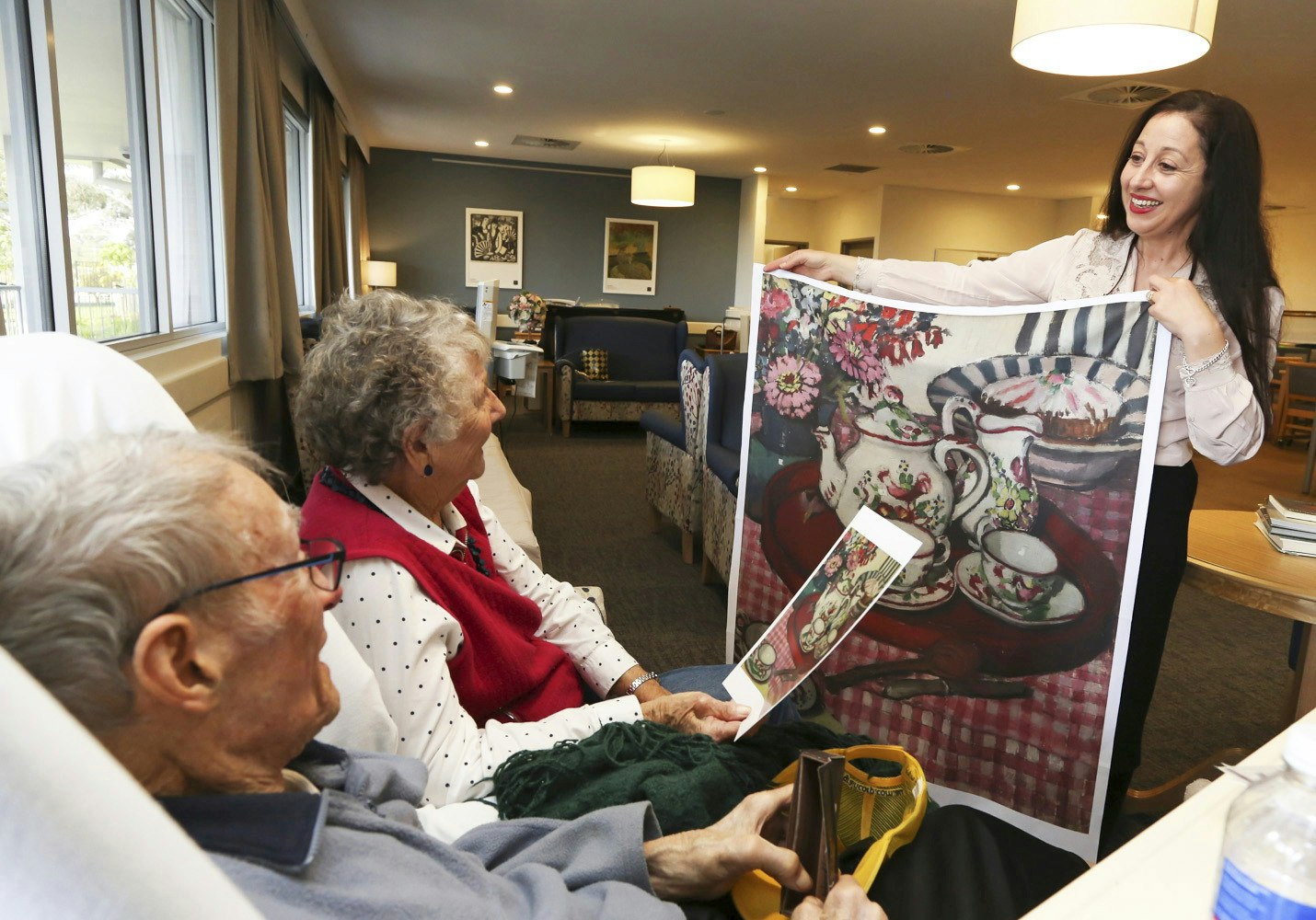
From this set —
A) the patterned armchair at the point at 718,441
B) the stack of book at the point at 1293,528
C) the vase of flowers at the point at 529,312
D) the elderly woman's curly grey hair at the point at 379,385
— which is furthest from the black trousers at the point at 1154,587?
the vase of flowers at the point at 529,312

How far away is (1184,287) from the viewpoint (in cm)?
137

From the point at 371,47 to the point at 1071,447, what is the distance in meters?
6.04

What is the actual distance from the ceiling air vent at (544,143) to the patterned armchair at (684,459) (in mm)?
5861

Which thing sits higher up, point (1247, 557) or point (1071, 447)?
point (1071, 447)

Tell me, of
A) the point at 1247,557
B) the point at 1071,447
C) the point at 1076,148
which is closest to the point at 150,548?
the point at 1071,447

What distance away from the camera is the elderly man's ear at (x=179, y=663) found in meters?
0.59

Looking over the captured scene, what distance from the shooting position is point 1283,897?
0.48m

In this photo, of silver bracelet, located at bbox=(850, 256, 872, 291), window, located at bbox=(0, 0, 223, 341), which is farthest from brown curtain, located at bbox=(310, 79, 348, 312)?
silver bracelet, located at bbox=(850, 256, 872, 291)

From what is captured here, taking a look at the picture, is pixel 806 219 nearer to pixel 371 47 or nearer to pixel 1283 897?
pixel 371 47

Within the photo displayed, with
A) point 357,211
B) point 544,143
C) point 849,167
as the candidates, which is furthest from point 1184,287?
point 849,167

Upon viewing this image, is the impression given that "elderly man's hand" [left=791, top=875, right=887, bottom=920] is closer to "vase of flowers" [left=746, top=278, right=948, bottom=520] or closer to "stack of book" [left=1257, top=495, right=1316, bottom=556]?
"vase of flowers" [left=746, top=278, right=948, bottom=520]

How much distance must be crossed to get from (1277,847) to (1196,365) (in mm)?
1051

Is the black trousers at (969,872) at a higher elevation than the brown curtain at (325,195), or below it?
below

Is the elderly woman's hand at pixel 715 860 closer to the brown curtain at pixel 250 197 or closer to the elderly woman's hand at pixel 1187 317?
the elderly woman's hand at pixel 1187 317
